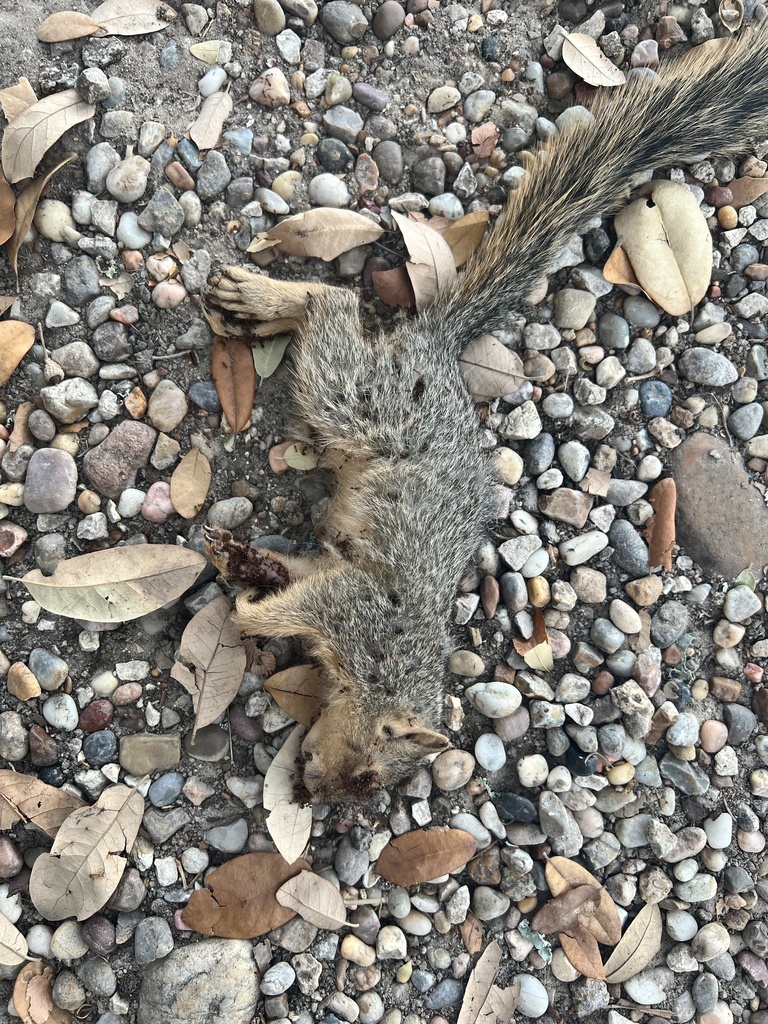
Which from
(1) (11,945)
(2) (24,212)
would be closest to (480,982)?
(1) (11,945)

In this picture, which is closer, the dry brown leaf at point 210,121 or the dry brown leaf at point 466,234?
the dry brown leaf at point 210,121

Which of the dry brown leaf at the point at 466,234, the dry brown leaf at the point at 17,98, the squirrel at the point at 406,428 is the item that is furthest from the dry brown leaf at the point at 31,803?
the dry brown leaf at the point at 466,234

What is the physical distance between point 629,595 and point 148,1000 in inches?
125

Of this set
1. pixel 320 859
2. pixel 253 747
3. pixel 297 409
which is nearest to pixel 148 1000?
pixel 320 859

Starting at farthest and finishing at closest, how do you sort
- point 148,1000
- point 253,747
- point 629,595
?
point 629,595 < point 253,747 < point 148,1000

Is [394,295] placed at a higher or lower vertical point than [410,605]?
higher

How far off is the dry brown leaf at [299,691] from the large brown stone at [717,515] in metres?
2.20

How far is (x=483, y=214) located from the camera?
383 cm

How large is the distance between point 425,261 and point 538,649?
219 centimetres

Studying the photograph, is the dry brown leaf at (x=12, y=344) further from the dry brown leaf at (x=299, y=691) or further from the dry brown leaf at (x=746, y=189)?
the dry brown leaf at (x=746, y=189)

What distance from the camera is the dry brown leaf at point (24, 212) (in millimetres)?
3381

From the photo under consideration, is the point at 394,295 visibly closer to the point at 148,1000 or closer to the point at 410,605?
the point at 410,605

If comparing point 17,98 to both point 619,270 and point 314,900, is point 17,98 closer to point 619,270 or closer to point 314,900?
point 619,270

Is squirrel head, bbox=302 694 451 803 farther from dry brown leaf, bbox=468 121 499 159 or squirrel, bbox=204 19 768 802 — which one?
dry brown leaf, bbox=468 121 499 159
